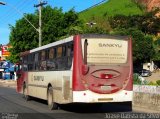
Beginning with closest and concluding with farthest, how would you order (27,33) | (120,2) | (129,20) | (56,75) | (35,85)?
(56,75) → (35,85) → (27,33) → (129,20) → (120,2)

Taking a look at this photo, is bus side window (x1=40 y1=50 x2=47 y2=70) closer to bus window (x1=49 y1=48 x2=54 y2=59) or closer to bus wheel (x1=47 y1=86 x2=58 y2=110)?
bus window (x1=49 y1=48 x2=54 y2=59)

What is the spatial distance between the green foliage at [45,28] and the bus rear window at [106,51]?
1477 inches

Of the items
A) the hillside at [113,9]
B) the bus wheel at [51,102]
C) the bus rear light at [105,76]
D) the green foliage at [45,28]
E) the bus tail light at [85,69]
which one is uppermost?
the hillside at [113,9]

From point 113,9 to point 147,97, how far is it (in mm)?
156188

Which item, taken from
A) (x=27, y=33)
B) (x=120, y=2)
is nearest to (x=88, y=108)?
(x=27, y=33)

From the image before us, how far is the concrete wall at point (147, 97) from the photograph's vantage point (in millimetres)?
19697

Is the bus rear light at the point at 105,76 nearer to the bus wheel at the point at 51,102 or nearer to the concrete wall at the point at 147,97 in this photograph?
the concrete wall at the point at 147,97


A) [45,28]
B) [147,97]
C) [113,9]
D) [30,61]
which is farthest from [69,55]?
[113,9]

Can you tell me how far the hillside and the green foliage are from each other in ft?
351

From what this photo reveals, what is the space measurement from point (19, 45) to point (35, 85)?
35302 millimetres

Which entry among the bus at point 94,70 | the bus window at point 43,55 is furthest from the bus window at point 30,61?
the bus at point 94,70

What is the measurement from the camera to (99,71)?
58.6 ft

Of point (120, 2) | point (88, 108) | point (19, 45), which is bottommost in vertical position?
point (88, 108)

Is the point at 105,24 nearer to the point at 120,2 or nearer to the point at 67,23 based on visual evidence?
the point at 120,2
